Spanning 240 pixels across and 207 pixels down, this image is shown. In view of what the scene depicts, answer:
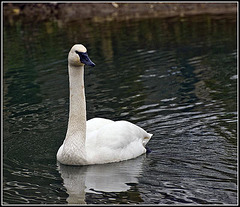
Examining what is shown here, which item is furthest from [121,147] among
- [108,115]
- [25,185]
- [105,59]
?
[105,59]

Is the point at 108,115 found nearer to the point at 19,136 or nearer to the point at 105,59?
the point at 19,136

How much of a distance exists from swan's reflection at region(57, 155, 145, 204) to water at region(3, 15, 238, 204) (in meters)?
0.01

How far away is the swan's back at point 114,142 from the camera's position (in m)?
8.14

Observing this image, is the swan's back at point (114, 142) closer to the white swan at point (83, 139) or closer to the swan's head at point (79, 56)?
the white swan at point (83, 139)

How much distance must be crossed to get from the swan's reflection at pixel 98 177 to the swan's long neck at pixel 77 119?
229mm

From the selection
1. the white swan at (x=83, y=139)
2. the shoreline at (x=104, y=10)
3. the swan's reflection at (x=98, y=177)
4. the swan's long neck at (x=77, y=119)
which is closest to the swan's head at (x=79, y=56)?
the white swan at (x=83, y=139)

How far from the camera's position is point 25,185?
7.45 meters

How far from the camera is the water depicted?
7.21 metres

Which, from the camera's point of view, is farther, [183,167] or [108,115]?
[108,115]

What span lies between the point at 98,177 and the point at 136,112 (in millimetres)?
3098

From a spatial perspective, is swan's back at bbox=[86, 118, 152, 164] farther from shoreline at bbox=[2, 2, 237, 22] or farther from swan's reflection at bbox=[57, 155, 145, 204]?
shoreline at bbox=[2, 2, 237, 22]

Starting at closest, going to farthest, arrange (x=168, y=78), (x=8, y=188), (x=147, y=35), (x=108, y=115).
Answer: (x=8, y=188) → (x=108, y=115) → (x=168, y=78) → (x=147, y=35)

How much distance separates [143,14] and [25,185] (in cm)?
2007

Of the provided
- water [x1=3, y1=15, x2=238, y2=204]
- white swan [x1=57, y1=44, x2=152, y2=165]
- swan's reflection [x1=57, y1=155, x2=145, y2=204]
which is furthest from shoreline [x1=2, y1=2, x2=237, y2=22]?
swan's reflection [x1=57, y1=155, x2=145, y2=204]
